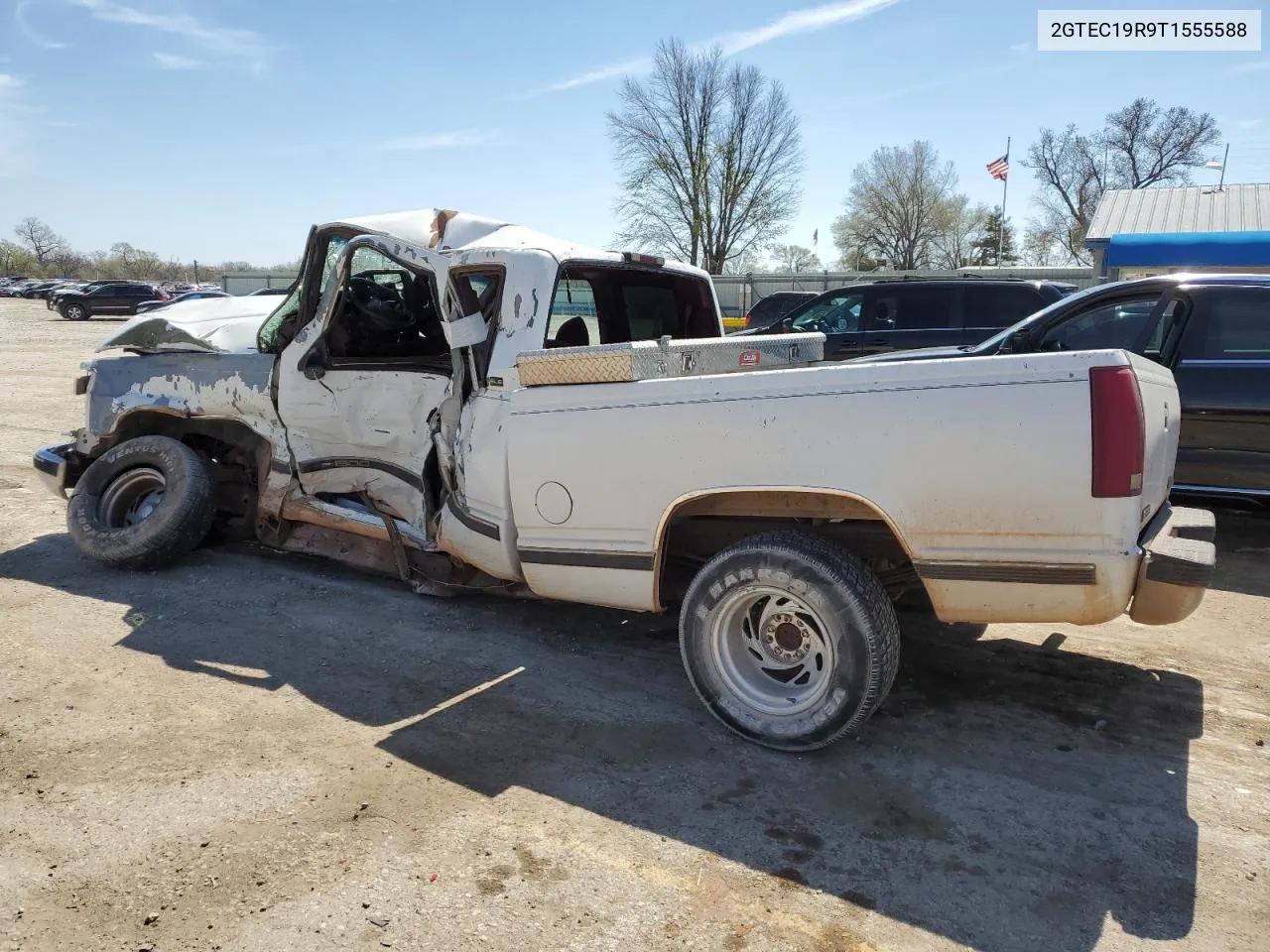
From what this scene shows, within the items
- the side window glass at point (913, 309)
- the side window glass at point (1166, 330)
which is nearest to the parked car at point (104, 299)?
the side window glass at point (913, 309)

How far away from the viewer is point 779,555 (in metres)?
3.37

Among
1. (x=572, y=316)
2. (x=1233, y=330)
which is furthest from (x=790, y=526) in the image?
(x=1233, y=330)

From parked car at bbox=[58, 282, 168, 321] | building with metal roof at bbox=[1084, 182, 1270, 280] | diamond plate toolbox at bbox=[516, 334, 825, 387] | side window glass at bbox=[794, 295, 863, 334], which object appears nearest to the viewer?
diamond plate toolbox at bbox=[516, 334, 825, 387]

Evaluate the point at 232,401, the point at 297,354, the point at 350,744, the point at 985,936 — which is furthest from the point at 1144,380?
the point at 232,401

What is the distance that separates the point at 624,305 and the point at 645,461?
2085 millimetres

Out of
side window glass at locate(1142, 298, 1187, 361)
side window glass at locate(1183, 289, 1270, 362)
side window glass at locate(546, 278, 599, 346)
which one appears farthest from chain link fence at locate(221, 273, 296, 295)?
side window glass at locate(1183, 289, 1270, 362)

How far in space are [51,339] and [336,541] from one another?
30.2m

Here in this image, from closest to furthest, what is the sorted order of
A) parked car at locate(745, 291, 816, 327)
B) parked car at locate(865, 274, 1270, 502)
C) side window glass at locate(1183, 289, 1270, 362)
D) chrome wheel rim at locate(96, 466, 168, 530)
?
Answer: chrome wheel rim at locate(96, 466, 168, 530) → parked car at locate(865, 274, 1270, 502) → side window glass at locate(1183, 289, 1270, 362) → parked car at locate(745, 291, 816, 327)

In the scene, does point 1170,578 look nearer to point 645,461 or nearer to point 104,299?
point 645,461

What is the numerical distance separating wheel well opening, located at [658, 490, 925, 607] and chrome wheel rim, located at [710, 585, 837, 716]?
325 mm

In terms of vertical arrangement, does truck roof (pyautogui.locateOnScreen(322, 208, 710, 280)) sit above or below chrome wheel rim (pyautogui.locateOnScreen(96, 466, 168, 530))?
above

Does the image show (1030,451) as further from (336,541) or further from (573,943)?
(336,541)

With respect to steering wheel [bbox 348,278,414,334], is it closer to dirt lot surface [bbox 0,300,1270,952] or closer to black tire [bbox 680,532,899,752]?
dirt lot surface [bbox 0,300,1270,952]

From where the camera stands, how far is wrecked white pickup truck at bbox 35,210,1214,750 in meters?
3.00
